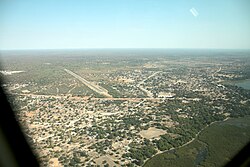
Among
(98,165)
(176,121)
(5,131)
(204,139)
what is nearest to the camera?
(5,131)

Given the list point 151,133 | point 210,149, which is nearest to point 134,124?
point 151,133

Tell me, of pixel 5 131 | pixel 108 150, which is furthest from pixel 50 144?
pixel 5 131

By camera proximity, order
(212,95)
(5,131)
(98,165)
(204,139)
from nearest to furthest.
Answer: (5,131) < (98,165) < (204,139) < (212,95)

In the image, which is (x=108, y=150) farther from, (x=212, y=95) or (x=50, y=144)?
Answer: (x=212, y=95)

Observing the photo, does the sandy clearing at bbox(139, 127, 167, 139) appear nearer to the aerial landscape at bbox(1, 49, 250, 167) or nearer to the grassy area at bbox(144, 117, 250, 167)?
the aerial landscape at bbox(1, 49, 250, 167)

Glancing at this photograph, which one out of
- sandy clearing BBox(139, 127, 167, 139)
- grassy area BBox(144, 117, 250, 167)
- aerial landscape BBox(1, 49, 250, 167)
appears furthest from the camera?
sandy clearing BBox(139, 127, 167, 139)

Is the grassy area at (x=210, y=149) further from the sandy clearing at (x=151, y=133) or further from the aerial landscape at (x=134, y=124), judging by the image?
the sandy clearing at (x=151, y=133)

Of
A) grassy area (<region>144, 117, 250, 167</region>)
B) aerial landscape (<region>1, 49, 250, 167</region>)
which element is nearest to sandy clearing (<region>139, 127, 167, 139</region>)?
aerial landscape (<region>1, 49, 250, 167</region>)

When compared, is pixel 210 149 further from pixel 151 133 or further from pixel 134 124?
pixel 134 124

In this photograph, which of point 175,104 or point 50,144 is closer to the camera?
point 50,144
